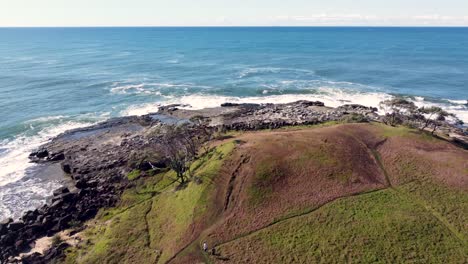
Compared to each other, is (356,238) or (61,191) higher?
(356,238)

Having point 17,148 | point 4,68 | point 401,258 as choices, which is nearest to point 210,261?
point 401,258

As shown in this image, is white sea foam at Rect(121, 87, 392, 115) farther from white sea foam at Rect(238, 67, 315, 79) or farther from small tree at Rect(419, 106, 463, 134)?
white sea foam at Rect(238, 67, 315, 79)

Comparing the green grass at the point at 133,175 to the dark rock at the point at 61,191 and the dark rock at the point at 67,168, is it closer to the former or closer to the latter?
the dark rock at the point at 61,191

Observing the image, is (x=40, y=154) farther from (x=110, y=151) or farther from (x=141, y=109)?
(x=141, y=109)

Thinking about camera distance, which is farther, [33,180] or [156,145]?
[156,145]

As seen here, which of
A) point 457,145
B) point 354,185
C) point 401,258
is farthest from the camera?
point 457,145

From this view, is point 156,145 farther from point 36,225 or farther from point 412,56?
point 412,56

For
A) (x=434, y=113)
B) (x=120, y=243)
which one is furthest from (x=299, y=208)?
(x=434, y=113)
